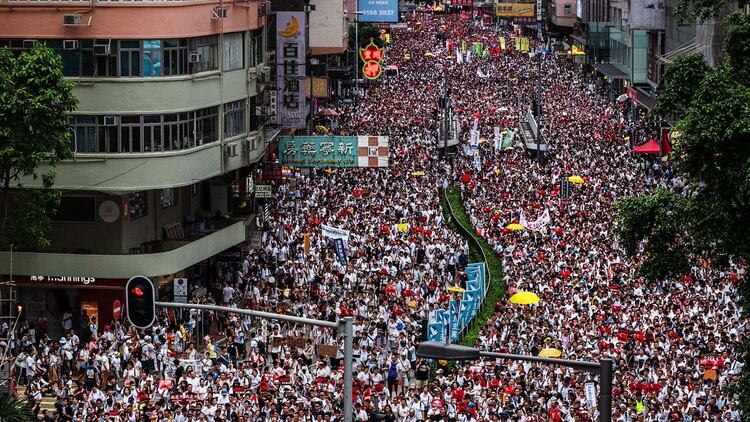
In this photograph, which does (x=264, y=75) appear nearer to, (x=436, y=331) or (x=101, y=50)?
(x=101, y=50)

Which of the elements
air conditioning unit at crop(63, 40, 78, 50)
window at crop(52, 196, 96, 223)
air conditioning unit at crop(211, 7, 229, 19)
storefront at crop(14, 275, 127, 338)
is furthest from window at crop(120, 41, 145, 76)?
storefront at crop(14, 275, 127, 338)

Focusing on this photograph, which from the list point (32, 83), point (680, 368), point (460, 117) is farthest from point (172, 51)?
point (460, 117)

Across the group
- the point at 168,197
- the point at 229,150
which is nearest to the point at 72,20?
the point at 168,197

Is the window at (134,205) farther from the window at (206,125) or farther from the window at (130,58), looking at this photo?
the window at (130,58)

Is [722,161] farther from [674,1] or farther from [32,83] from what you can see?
[674,1]

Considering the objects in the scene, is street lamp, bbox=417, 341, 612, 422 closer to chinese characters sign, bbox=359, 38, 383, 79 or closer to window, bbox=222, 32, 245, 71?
window, bbox=222, 32, 245, 71

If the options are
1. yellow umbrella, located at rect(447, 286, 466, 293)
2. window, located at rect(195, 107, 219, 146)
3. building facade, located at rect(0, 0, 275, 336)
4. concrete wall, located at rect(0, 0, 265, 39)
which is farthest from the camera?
window, located at rect(195, 107, 219, 146)
